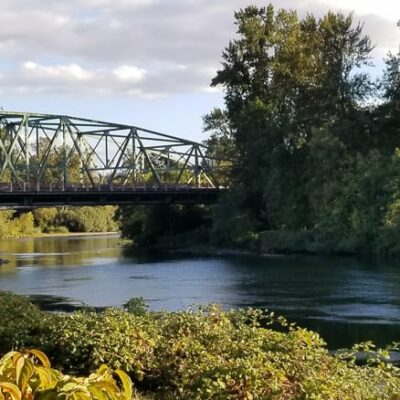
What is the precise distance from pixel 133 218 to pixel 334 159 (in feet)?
111

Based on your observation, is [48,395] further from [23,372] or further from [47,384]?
[23,372]

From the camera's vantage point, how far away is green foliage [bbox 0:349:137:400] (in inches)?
165

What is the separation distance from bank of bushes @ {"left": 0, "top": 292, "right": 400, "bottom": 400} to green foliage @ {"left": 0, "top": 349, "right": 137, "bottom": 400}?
2.35m

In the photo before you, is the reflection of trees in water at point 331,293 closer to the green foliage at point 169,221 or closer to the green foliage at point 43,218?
the green foliage at point 169,221

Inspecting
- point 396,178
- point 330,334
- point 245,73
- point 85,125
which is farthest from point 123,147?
point 330,334

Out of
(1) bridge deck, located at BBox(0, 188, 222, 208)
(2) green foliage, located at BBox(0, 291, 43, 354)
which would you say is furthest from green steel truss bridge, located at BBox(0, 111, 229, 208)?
(2) green foliage, located at BBox(0, 291, 43, 354)

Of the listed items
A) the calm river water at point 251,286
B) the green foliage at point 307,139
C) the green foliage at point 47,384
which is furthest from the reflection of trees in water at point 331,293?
the green foliage at point 47,384

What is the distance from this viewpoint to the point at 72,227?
125m

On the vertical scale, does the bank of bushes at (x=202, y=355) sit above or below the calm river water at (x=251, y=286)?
above

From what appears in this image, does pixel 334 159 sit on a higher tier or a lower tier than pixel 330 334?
higher

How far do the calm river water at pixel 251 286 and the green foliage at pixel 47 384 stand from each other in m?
16.8

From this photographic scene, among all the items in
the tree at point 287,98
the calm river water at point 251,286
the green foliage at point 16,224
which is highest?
the tree at point 287,98

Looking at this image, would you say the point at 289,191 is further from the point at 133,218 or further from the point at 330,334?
the point at 330,334

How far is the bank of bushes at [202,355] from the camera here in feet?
22.6
